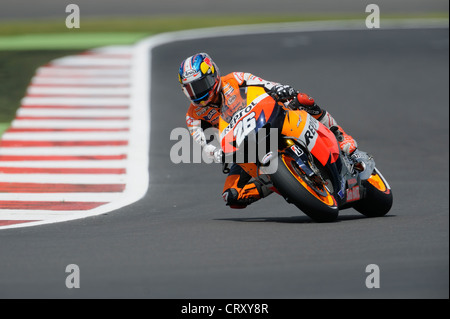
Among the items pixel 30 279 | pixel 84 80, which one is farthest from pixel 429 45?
pixel 30 279

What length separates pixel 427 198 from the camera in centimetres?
1020

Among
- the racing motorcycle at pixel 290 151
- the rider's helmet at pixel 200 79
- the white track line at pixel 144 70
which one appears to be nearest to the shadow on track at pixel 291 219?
the racing motorcycle at pixel 290 151

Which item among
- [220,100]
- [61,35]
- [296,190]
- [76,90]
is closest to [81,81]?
[76,90]

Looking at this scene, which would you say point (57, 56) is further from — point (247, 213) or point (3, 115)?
point (247, 213)

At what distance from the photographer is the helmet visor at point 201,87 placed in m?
7.84

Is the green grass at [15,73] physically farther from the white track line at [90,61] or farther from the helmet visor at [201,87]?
the helmet visor at [201,87]

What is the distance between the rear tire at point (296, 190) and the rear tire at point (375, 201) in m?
1.04

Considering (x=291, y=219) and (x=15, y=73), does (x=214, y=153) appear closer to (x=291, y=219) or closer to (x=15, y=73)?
(x=291, y=219)

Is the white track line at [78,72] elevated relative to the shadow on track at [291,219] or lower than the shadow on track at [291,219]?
elevated

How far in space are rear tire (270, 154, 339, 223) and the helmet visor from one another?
1003 mm

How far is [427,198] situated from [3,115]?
292 inches

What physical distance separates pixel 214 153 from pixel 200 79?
0.67m

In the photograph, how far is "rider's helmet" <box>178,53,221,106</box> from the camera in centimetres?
782

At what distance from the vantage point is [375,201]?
8516mm
